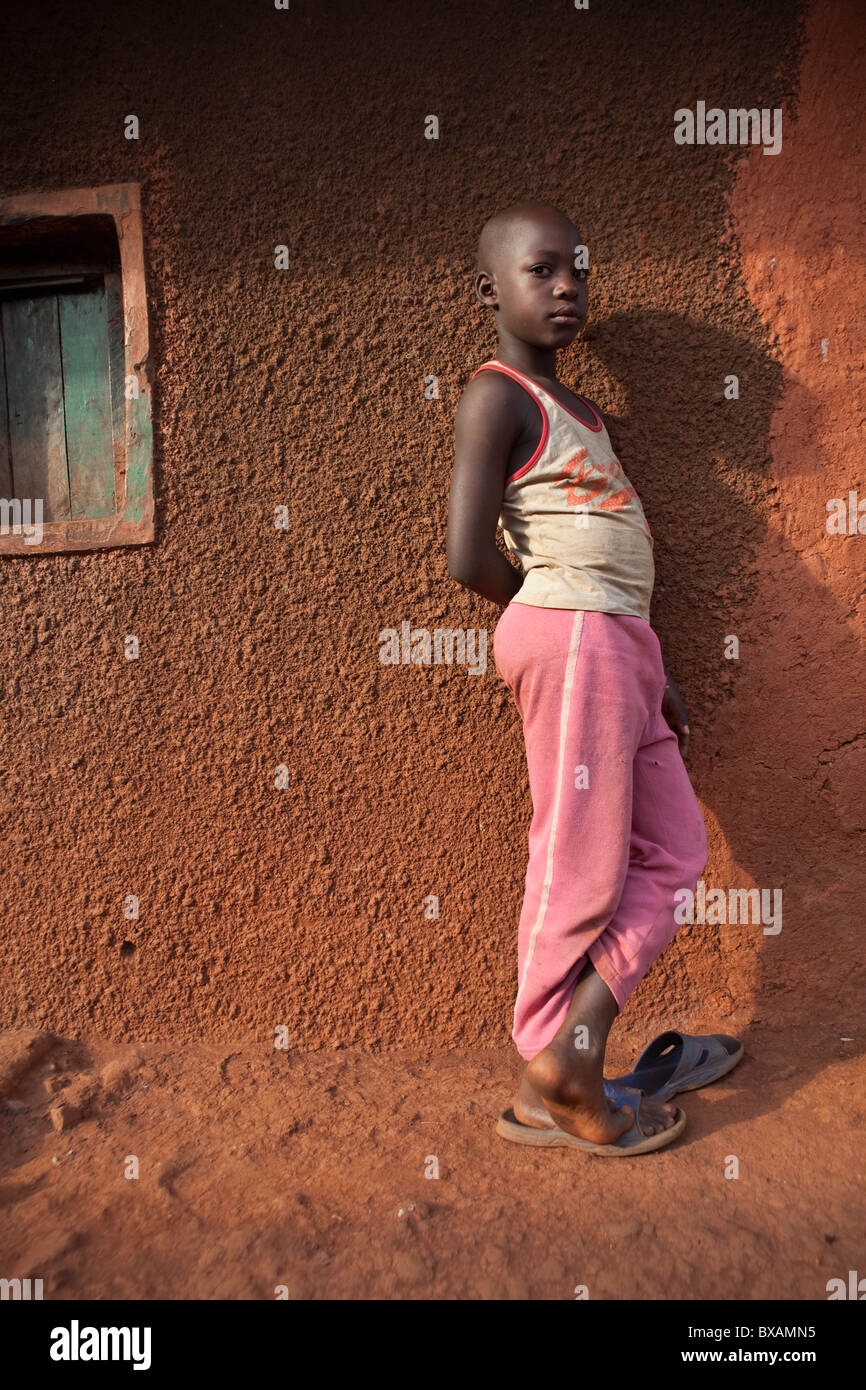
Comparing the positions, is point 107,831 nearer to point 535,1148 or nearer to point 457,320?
point 535,1148

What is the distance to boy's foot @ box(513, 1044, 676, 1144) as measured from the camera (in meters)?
1.73

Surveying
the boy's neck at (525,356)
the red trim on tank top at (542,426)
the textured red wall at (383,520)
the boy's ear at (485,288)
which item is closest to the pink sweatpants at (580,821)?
the red trim on tank top at (542,426)

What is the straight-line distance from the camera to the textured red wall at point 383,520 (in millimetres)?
2205

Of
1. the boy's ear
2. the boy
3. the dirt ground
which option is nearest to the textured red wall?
the dirt ground

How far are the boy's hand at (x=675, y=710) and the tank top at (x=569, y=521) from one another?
246 millimetres

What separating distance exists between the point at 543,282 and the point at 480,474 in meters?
0.44

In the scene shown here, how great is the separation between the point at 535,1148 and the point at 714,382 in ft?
5.85

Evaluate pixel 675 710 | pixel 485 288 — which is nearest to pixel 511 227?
pixel 485 288

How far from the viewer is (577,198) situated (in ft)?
7.27

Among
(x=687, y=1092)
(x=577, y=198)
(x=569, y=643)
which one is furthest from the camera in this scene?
(x=577, y=198)

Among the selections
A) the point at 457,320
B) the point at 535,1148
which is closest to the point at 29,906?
the point at 535,1148

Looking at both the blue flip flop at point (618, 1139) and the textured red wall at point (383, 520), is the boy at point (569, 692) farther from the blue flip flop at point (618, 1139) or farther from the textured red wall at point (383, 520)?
the textured red wall at point (383, 520)

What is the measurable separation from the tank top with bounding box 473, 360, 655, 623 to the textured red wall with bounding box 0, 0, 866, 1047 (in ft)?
1.16

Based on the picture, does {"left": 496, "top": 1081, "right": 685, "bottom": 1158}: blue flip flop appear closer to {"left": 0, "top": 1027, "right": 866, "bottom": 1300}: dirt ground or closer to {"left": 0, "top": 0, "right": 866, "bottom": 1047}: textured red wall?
{"left": 0, "top": 1027, "right": 866, "bottom": 1300}: dirt ground
